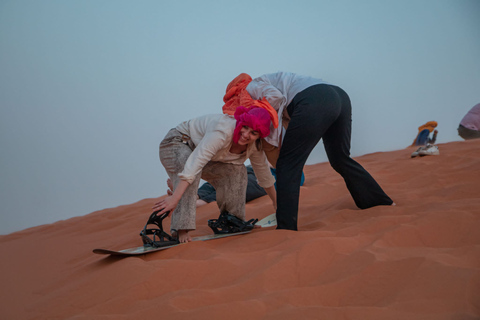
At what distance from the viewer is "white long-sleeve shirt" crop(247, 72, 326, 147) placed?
1977 mm

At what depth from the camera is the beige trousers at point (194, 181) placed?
6.51ft

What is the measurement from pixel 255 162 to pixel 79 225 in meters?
2.20

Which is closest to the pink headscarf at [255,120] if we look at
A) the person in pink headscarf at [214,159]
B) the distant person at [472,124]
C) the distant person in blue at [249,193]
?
the person in pink headscarf at [214,159]

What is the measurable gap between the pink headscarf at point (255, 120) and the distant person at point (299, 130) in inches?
4.6

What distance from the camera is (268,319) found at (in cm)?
95

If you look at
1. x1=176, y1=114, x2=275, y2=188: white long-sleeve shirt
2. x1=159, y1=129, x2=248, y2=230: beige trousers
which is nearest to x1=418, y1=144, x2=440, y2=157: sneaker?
x1=176, y1=114, x2=275, y2=188: white long-sleeve shirt

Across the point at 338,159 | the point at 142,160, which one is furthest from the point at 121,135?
the point at 338,159

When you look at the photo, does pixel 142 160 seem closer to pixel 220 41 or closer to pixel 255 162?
pixel 220 41

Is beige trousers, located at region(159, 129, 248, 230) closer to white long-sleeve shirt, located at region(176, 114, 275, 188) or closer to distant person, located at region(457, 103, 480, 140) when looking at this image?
white long-sleeve shirt, located at region(176, 114, 275, 188)

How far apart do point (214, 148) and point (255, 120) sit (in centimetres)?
25

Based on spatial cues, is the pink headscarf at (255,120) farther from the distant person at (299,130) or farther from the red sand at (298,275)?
the red sand at (298,275)

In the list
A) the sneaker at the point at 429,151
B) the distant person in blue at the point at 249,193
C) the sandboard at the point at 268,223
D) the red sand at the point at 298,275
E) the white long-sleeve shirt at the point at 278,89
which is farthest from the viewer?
the sneaker at the point at 429,151

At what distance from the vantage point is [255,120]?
6.01ft

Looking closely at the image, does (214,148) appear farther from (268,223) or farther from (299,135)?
(268,223)
